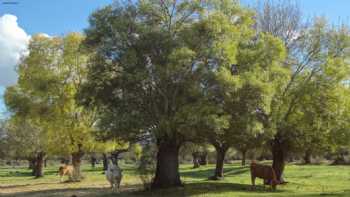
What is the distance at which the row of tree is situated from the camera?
22656mm

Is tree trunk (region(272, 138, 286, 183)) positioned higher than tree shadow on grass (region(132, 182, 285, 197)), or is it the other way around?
tree trunk (region(272, 138, 286, 183))

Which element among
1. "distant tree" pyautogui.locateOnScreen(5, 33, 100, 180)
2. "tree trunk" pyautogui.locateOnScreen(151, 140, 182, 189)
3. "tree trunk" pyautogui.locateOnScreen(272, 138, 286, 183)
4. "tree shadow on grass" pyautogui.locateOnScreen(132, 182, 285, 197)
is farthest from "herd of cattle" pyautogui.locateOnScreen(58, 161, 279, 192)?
"distant tree" pyautogui.locateOnScreen(5, 33, 100, 180)

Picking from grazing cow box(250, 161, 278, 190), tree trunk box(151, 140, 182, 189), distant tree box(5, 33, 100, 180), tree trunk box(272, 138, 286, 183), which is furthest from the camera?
distant tree box(5, 33, 100, 180)

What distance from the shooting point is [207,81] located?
22781mm

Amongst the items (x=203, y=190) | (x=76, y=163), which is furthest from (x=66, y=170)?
(x=203, y=190)

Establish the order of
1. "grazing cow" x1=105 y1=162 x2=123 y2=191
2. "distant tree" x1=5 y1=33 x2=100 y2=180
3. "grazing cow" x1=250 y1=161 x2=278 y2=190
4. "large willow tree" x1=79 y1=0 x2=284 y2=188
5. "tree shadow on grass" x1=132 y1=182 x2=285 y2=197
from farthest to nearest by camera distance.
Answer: "distant tree" x1=5 y1=33 x2=100 y2=180 < "grazing cow" x1=105 y1=162 x2=123 y2=191 < "grazing cow" x1=250 y1=161 x2=278 y2=190 < "tree shadow on grass" x1=132 y1=182 x2=285 y2=197 < "large willow tree" x1=79 y1=0 x2=284 y2=188

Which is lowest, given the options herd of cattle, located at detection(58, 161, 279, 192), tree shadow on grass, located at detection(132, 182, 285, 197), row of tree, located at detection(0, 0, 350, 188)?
tree shadow on grass, located at detection(132, 182, 285, 197)

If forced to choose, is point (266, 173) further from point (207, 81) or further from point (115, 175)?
point (115, 175)

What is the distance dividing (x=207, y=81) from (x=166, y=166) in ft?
18.4

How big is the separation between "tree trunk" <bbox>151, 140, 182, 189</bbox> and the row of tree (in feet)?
0.17

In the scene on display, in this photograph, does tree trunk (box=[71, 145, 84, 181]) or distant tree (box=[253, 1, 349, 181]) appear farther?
tree trunk (box=[71, 145, 84, 181])

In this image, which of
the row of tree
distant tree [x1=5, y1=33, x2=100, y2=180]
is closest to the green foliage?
distant tree [x1=5, y1=33, x2=100, y2=180]

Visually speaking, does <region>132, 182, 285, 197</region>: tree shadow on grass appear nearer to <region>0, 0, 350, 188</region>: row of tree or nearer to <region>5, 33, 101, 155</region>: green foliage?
<region>0, 0, 350, 188</region>: row of tree

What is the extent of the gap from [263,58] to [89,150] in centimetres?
2018
